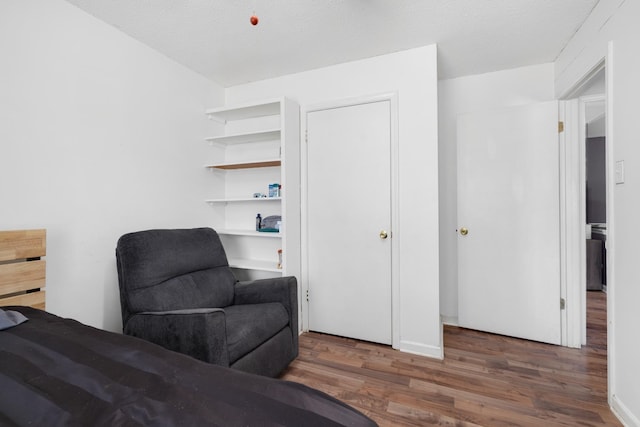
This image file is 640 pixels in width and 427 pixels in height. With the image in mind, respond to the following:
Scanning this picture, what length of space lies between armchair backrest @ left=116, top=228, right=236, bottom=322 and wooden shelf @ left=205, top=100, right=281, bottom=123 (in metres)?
1.17

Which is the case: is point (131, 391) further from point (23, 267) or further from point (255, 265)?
point (255, 265)

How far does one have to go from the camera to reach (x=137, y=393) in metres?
0.80

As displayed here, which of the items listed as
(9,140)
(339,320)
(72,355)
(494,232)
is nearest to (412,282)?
(339,320)

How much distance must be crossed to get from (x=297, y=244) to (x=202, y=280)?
892 millimetres

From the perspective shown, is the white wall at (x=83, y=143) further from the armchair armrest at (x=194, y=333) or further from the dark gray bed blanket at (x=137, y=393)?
the dark gray bed blanket at (x=137, y=393)

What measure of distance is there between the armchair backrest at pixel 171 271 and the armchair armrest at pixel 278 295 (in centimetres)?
13

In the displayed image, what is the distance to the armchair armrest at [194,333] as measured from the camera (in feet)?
4.95

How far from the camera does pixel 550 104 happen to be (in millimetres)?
2494

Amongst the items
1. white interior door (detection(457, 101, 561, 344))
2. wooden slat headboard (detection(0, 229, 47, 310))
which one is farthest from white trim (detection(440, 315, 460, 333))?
wooden slat headboard (detection(0, 229, 47, 310))

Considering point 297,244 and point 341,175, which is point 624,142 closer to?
point 341,175

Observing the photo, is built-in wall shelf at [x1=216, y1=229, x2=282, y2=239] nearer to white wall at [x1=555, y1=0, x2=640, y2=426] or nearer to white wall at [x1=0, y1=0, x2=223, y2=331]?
white wall at [x1=0, y1=0, x2=223, y2=331]

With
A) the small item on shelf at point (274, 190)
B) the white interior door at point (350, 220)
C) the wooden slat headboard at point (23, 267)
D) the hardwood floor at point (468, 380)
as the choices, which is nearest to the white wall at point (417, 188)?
the white interior door at point (350, 220)

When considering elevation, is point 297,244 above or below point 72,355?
above

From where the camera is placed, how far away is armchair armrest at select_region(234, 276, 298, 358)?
2.16 meters
